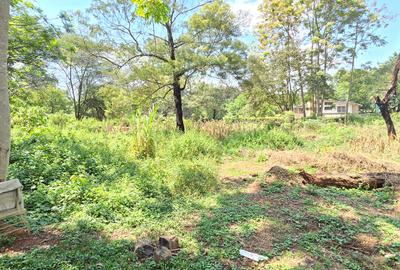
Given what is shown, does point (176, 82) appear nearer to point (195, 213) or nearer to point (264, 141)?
point (264, 141)

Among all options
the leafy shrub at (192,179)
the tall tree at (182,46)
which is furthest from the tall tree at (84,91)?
the leafy shrub at (192,179)

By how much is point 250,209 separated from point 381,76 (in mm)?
28681

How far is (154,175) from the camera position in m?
4.23

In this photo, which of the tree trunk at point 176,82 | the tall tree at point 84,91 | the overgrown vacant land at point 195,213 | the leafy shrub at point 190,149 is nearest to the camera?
the overgrown vacant land at point 195,213

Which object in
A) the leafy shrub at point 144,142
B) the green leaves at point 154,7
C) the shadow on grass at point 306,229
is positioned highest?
the green leaves at point 154,7

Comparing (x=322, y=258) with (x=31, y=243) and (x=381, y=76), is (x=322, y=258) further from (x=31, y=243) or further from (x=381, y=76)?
(x=381, y=76)

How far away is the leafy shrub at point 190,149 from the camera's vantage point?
5719 mm

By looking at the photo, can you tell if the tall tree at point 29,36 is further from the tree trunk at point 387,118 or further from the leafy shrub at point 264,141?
the tree trunk at point 387,118

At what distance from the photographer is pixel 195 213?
302cm

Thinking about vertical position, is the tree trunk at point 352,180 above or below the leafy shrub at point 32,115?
below

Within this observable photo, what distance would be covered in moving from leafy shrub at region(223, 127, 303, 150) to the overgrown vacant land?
2054 millimetres

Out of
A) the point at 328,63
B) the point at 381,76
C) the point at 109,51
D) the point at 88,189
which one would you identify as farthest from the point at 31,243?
the point at 381,76

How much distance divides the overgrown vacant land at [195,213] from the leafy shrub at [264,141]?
80.9 inches

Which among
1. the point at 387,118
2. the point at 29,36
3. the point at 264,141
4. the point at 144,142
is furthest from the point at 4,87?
the point at 387,118
